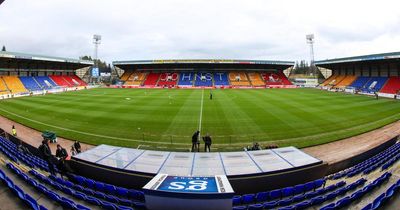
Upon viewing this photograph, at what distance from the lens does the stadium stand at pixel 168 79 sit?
78.9 meters

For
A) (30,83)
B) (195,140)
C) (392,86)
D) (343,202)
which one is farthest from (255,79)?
(343,202)

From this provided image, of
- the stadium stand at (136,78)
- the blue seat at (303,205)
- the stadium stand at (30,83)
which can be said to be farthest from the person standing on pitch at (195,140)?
the stadium stand at (136,78)

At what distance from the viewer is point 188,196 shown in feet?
22.7

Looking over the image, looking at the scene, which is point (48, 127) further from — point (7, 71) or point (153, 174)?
point (7, 71)

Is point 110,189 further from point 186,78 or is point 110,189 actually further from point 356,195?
point 186,78

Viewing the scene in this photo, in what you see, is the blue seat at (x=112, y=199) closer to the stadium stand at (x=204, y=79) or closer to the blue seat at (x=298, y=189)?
the blue seat at (x=298, y=189)

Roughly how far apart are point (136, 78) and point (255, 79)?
42.2m

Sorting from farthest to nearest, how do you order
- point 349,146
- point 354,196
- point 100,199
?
point 349,146, point 100,199, point 354,196

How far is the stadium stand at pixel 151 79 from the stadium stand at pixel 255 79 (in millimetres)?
32601

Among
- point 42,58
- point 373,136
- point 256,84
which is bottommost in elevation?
point 373,136

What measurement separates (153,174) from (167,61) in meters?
72.9

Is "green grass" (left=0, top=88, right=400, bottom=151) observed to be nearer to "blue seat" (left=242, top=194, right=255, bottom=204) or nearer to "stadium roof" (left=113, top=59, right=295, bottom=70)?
"blue seat" (left=242, top=194, right=255, bottom=204)

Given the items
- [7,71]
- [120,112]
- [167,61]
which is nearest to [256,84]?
[167,61]

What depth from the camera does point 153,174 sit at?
9.16 metres
